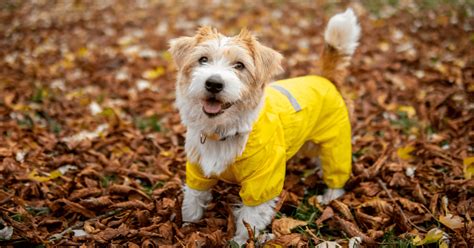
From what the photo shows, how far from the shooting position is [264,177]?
2.94 m

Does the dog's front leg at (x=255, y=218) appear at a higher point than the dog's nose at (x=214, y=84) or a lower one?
lower

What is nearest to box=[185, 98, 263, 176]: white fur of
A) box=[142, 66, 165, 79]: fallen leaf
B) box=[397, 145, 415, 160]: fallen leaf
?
box=[397, 145, 415, 160]: fallen leaf

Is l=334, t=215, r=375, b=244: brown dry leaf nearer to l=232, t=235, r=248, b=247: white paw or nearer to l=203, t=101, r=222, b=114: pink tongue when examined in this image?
l=232, t=235, r=248, b=247: white paw

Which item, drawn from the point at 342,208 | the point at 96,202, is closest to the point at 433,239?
the point at 342,208

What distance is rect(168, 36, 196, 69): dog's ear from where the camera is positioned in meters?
3.04

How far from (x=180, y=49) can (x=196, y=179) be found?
1.07 metres

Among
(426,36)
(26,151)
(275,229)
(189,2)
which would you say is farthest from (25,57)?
(426,36)

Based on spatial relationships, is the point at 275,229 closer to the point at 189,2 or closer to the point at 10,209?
the point at 10,209

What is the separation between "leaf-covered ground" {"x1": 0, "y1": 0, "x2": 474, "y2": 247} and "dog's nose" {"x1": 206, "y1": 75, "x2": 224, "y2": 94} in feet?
3.48

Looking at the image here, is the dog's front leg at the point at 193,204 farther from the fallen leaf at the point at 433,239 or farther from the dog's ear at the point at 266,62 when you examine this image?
the fallen leaf at the point at 433,239

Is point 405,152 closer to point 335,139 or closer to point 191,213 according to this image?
point 335,139

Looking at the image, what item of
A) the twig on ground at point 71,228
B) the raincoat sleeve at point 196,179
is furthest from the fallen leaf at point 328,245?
Result: the twig on ground at point 71,228

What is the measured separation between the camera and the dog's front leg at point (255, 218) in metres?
3.08

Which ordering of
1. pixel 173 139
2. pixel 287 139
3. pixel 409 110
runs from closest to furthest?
pixel 287 139 → pixel 173 139 → pixel 409 110
